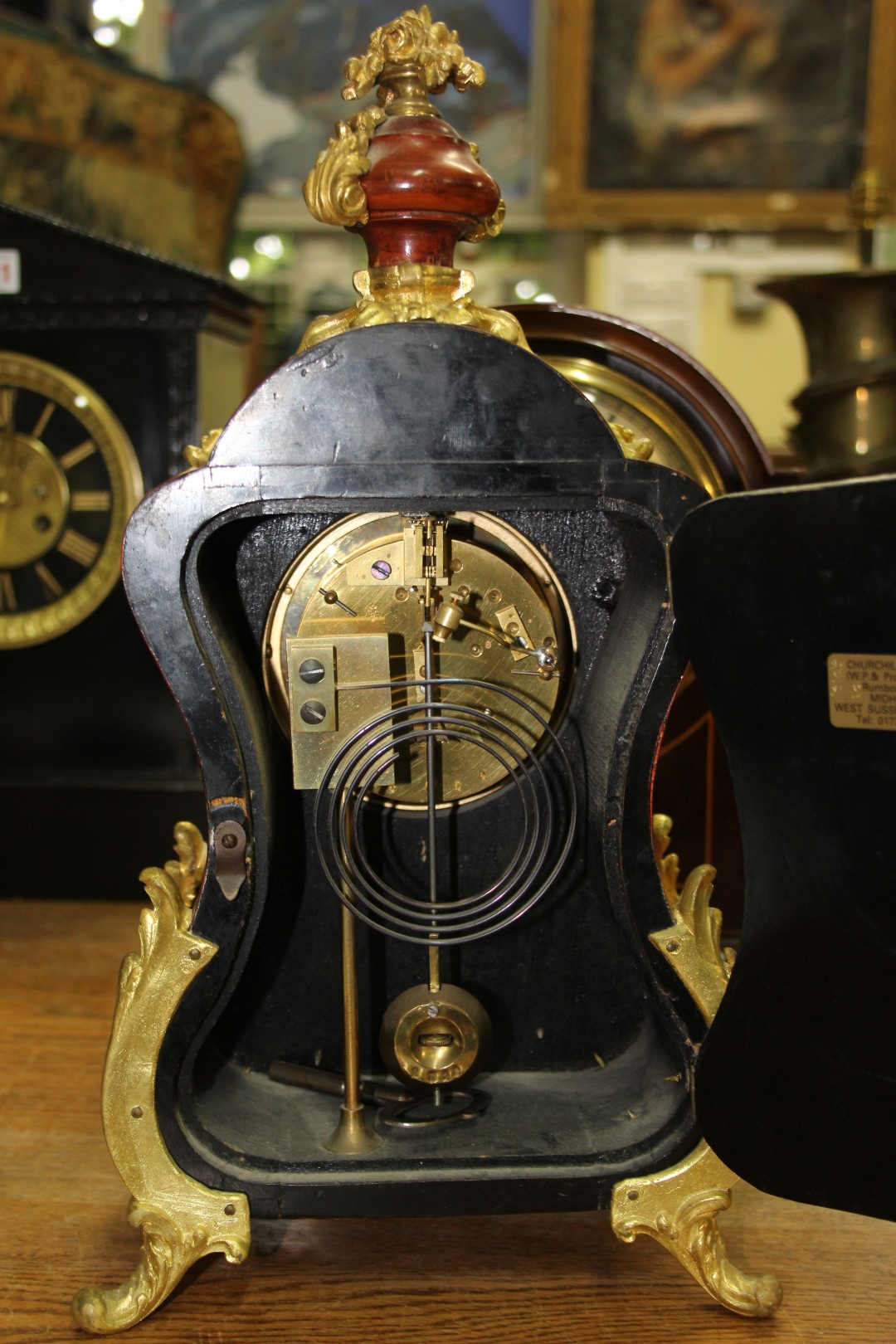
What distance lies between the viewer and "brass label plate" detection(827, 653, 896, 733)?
3.75ft

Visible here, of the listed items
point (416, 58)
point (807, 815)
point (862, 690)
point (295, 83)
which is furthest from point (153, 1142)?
point (295, 83)

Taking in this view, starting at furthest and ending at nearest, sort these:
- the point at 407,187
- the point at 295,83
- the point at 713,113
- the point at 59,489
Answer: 1. the point at 295,83
2. the point at 713,113
3. the point at 59,489
4. the point at 407,187

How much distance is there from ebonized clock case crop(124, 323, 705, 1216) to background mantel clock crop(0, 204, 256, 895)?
5.42 feet

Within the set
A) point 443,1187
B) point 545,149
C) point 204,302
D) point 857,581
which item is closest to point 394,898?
point 443,1187

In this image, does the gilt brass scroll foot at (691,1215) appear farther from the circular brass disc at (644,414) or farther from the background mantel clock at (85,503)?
the background mantel clock at (85,503)

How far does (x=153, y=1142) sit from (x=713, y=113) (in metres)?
4.68

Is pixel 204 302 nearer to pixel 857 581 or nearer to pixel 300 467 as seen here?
pixel 300 467

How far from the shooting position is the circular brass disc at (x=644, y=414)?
2.25m

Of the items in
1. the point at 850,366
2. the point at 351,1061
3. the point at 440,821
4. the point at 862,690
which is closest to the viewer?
the point at 862,690

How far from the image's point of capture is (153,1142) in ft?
4.70

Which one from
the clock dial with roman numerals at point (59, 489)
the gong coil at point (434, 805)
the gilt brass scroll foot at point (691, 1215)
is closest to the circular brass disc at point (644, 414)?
the gong coil at point (434, 805)

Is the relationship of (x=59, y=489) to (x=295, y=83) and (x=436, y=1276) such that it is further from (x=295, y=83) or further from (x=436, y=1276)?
(x=295, y=83)

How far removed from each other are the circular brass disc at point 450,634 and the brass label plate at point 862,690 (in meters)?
0.46

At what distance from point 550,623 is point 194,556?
0.47 m
